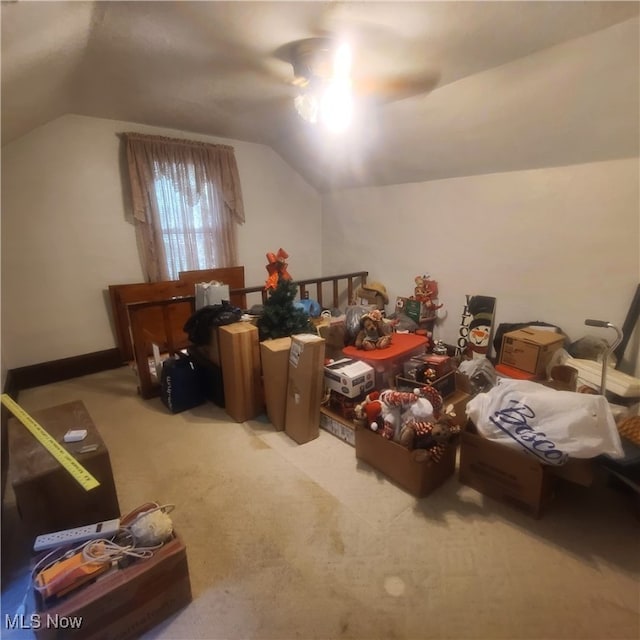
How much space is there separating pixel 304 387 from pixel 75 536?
1.21m

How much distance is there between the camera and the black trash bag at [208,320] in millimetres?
2436

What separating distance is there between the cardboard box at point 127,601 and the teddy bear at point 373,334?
1660mm

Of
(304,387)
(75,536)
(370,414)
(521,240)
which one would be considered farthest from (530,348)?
(75,536)

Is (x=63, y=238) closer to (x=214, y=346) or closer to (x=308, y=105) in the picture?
(x=214, y=346)

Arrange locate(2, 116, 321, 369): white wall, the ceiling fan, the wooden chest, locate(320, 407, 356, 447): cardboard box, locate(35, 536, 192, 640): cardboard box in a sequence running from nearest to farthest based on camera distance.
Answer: locate(35, 536, 192, 640): cardboard box, the wooden chest, the ceiling fan, locate(320, 407, 356, 447): cardboard box, locate(2, 116, 321, 369): white wall

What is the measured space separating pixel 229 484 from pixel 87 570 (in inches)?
31.3

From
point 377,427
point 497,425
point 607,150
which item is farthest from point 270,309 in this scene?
point 607,150

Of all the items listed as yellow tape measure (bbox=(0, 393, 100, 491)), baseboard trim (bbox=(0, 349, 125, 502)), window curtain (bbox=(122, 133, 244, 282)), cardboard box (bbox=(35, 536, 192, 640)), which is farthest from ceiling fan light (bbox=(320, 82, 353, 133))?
baseboard trim (bbox=(0, 349, 125, 502))

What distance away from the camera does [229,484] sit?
183 cm

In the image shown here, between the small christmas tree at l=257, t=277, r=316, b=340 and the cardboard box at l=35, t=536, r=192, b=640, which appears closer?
the cardboard box at l=35, t=536, r=192, b=640

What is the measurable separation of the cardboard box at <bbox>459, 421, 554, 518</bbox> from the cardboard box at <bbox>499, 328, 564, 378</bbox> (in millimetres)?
1045

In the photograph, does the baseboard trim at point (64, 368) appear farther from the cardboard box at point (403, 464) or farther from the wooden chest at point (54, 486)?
the cardboard box at point (403, 464)

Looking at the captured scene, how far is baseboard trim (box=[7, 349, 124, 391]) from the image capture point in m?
2.95

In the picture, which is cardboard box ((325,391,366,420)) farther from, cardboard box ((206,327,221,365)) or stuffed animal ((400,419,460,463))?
cardboard box ((206,327,221,365))
